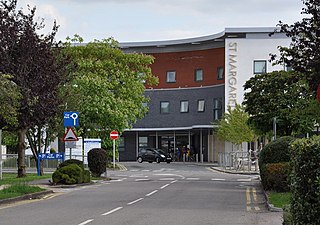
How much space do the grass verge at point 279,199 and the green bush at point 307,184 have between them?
33.5ft

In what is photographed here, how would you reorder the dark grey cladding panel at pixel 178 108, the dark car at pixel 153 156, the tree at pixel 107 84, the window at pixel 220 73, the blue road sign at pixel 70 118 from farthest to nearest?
the dark grey cladding panel at pixel 178 108 < the window at pixel 220 73 < the dark car at pixel 153 156 < the tree at pixel 107 84 < the blue road sign at pixel 70 118

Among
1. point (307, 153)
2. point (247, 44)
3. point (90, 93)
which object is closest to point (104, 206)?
point (307, 153)

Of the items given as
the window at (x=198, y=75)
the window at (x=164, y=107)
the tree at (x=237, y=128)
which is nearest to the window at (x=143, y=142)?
the window at (x=164, y=107)

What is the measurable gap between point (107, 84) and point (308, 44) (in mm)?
29365

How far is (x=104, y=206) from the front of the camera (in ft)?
68.4

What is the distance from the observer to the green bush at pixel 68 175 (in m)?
32.0

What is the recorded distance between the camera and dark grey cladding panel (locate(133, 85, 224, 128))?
72.9 meters

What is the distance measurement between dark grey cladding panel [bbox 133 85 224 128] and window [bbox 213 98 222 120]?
0.52 m

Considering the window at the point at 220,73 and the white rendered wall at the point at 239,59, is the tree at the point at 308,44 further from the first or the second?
the window at the point at 220,73

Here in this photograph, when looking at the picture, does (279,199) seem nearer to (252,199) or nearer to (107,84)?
(252,199)

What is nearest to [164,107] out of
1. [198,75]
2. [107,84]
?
[198,75]

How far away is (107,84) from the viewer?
51.4m

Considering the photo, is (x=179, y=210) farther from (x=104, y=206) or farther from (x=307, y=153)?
(x=307, y=153)

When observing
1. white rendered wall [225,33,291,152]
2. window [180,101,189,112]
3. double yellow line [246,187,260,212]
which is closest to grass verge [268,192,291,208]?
double yellow line [246,187,260,212]
